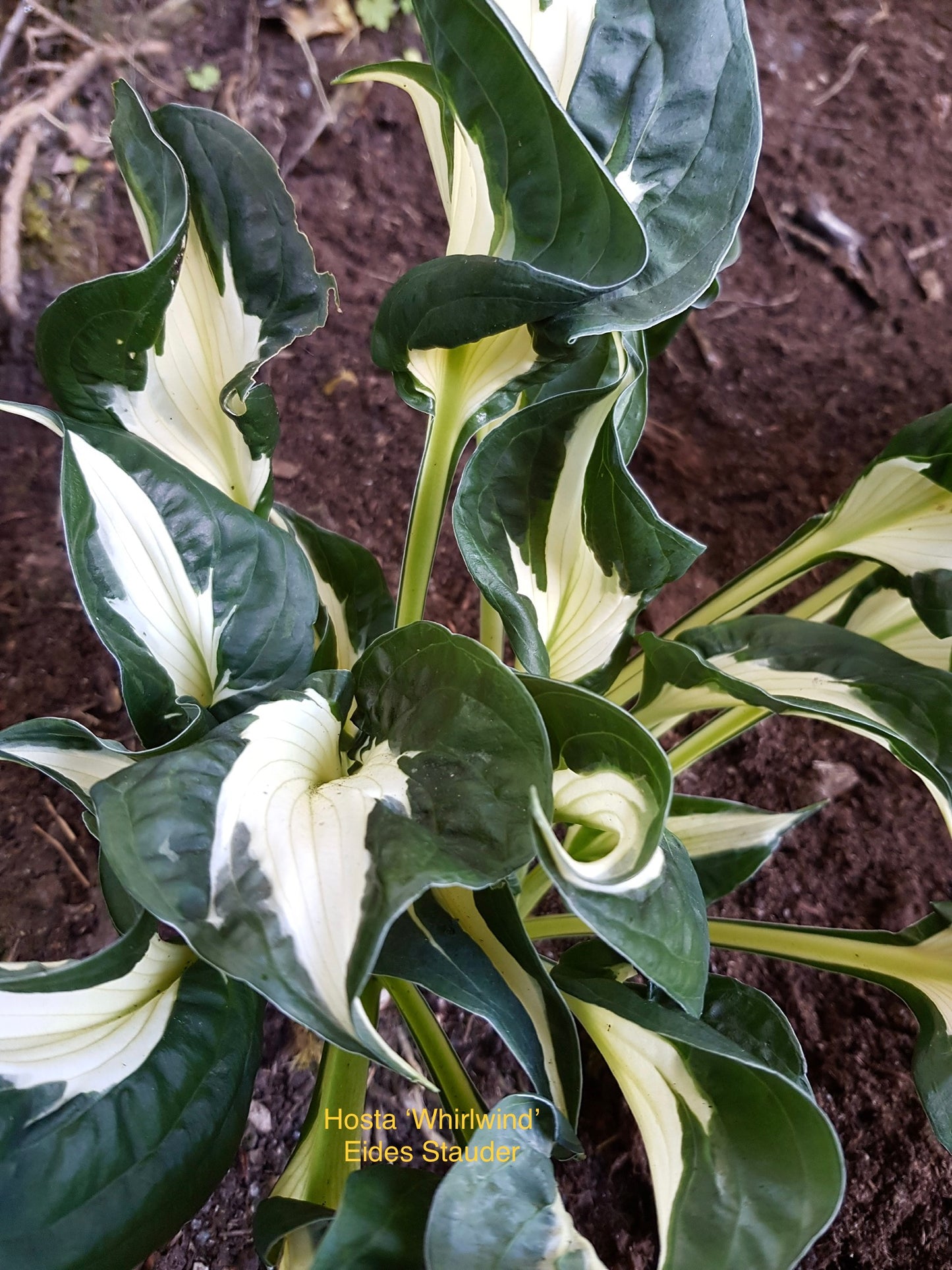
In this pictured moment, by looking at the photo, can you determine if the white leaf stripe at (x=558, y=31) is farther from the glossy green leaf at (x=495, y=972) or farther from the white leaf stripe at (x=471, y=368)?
the glossy green leaf at (x=495, y=972)

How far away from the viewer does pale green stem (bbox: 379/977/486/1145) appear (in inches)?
28.1

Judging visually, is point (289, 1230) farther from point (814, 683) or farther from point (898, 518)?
point (898, 518)

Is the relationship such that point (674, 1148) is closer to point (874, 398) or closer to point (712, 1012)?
point (712, 1012)

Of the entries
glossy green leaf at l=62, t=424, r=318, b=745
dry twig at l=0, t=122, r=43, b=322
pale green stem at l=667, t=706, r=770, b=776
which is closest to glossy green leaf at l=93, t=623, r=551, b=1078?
glossy green leaf at l=62, t=424, r=318, b=745

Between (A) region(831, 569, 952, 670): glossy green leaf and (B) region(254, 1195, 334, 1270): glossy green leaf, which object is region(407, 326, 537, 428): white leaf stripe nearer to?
(A) region(831, 569, 952, 670): glossy green leaf

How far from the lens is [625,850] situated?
1.62ft

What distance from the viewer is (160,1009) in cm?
60

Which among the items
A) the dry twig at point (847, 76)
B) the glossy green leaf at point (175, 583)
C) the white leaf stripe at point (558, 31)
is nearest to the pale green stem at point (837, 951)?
the glossy green leaf at point (175, 583)

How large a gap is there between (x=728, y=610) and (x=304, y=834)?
1.88ft

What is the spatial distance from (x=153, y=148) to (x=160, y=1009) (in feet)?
1.97

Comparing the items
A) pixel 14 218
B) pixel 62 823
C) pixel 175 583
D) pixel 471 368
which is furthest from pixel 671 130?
pixel 14 218

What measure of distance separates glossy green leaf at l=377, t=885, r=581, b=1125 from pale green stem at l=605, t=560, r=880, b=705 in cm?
32

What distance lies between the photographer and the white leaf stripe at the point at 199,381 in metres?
0.68

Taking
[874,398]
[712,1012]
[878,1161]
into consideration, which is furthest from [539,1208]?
[874,398]
